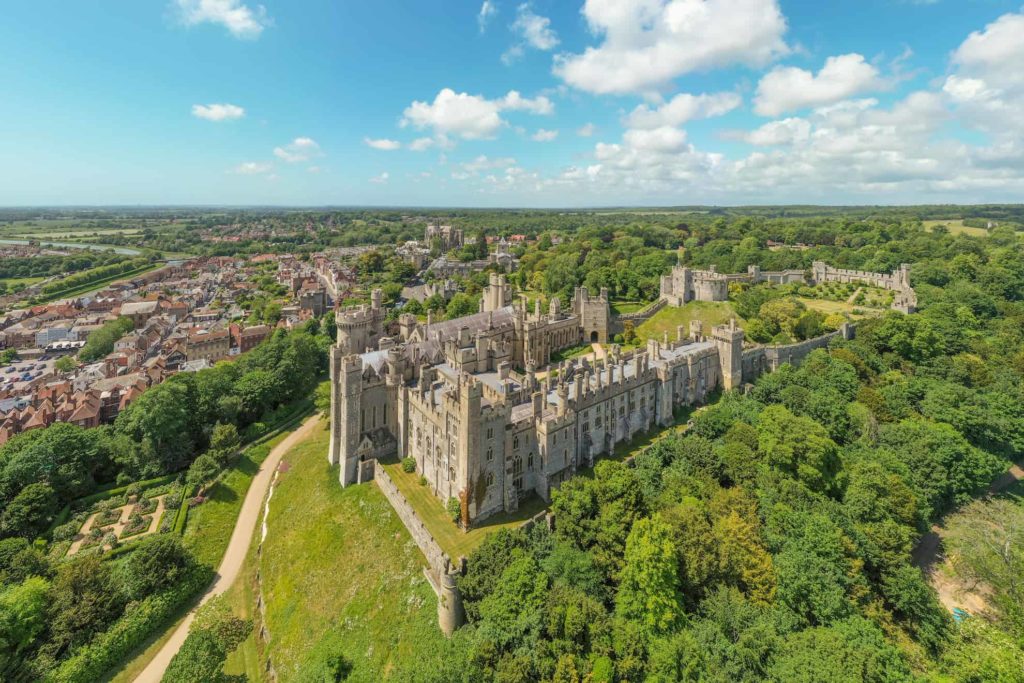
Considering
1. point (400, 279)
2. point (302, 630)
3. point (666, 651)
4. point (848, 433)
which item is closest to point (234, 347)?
point (400, 279)

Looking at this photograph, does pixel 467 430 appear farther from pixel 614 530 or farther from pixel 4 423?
pixel 4 423

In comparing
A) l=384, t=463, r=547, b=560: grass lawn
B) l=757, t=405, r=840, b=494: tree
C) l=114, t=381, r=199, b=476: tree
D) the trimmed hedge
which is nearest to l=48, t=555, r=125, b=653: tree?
the trimmed hedge

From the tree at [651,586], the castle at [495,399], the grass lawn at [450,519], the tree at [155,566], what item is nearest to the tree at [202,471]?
the tree at [155,566]

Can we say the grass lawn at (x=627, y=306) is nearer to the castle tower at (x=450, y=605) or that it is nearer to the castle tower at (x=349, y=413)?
the castle tower at (x=349, y=413)

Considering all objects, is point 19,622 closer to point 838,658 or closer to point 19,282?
point 838,658

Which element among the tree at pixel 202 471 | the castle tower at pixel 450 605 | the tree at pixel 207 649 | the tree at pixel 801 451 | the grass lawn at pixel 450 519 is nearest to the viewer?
the tree at pixel 207 649

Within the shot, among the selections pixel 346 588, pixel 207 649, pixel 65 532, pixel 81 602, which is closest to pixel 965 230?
pixel 346 588
